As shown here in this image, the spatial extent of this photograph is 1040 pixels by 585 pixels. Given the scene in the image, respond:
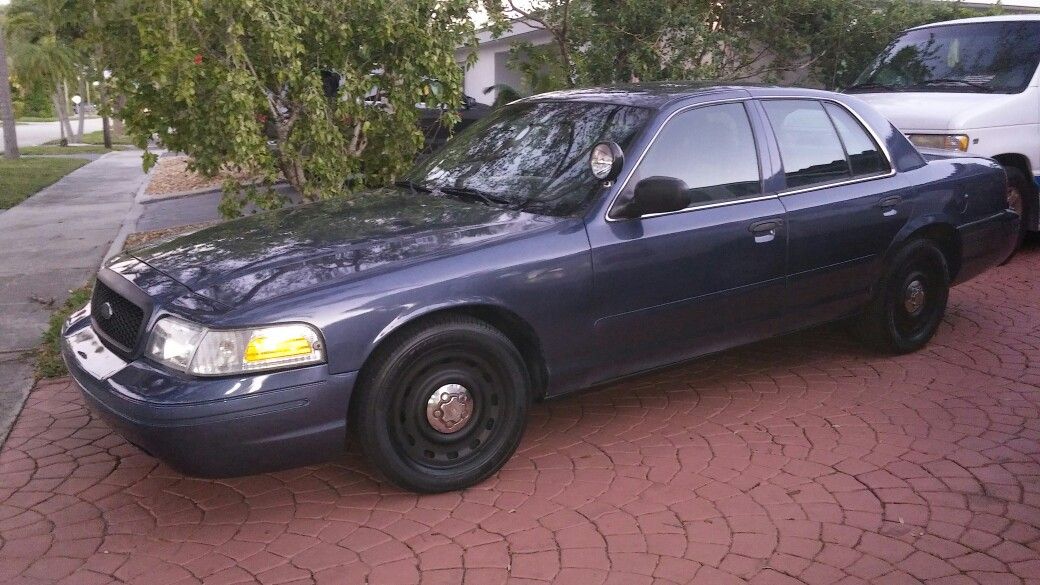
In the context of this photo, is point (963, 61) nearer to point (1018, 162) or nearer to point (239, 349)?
point (1018, 162)

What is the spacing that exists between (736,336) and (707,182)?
81 centimetres

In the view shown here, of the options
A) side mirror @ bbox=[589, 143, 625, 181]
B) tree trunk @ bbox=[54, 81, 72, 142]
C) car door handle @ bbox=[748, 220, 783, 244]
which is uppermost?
side mirror @ bbox=[589, 143, 625, 181]

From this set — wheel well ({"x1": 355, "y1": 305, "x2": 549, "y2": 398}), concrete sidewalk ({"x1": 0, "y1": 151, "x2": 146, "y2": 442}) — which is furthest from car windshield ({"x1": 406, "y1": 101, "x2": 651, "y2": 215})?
concrete sidewalk ({"x1": 0, "y1": 151, "x2": 146, "y2": 442})

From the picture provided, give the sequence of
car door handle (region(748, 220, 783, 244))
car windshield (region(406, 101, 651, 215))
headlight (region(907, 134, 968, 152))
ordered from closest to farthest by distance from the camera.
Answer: car windshield (region(406, 101, 651, 215))
car door handle (region(748, 220, 783, 244))
headlight (region(907, 134, 968, 152))

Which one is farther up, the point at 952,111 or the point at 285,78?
the point at 285,78

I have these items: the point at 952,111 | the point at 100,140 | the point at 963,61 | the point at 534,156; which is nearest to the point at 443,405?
the point at 534,156

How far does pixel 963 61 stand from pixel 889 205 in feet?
12.7

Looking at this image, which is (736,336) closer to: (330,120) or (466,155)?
(466,155)

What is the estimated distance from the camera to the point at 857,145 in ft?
18.2

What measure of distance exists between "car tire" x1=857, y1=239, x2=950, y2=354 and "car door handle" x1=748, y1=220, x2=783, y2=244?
1061 millimetres

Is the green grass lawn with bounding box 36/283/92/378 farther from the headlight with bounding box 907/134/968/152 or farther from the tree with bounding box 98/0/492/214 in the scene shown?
the headlight with bounding box 907/134/968/152

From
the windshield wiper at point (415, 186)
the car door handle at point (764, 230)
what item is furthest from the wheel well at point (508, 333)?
the car door handle at point (764, 230)

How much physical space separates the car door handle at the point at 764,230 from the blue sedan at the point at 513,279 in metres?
0.02

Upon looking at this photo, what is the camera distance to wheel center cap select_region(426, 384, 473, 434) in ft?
13.2
